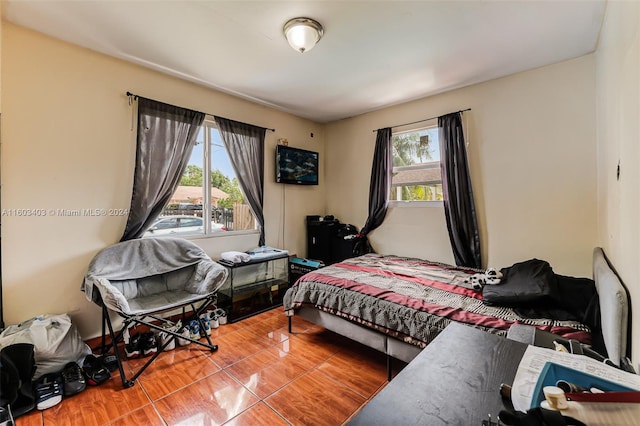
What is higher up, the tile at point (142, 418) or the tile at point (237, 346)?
the tile at point (237, 346)

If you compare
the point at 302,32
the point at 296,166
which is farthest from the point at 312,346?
the point at 302,32

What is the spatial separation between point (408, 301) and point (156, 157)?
2793mm

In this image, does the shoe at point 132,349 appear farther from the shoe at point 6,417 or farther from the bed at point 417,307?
the bed at point 417,307

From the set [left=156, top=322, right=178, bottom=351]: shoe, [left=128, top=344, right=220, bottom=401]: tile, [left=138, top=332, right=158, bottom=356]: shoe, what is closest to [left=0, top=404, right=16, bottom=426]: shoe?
[left=128, top=344, right=220, bottom=401]: tile

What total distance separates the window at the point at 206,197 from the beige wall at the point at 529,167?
2.49 meters

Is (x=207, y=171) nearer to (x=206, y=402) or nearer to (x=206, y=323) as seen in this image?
(x=206, y=323)

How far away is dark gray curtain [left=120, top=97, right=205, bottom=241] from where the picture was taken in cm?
266

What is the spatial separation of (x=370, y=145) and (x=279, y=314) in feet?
9.00

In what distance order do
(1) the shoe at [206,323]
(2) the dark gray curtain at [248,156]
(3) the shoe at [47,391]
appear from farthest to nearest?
(2) the dark gray curtain at [248,156] → (1) the shoe at [206,323] → (3) the shoe at [47,391]

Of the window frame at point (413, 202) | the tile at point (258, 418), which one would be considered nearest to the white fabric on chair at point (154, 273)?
the tile at point (258, 418)

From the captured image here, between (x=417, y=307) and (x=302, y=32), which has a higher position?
(x=302, y=32)

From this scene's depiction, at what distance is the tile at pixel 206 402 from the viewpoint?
5.43 feet

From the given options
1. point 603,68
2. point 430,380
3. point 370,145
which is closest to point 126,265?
point 430,380

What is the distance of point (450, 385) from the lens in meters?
0.77
